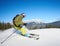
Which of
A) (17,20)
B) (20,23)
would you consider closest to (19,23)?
(20,23)

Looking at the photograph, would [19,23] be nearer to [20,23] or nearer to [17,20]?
[20,23]

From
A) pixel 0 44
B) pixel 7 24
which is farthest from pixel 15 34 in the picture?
pixel 7 24

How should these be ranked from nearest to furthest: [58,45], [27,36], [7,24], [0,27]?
1. [58,45]
2. [27,36]
3. [0,27]
4. [7,24]

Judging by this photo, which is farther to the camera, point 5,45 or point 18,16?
point 18,16

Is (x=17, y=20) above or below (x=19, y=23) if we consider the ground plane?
above

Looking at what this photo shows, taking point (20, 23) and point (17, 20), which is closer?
point (17, 20)

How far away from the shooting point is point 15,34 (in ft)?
24.2

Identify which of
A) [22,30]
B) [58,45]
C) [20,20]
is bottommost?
[58,45]

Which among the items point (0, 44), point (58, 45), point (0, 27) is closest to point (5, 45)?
point (0, 44)

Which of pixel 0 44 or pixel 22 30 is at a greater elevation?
pixel 22 30

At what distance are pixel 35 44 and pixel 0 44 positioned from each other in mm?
1586

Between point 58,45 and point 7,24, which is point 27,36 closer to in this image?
point 58,45

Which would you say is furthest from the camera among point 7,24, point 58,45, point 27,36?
point 7,24

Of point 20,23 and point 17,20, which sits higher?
point 17,20
